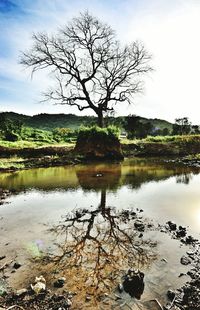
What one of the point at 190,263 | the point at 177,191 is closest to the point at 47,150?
the point at 177,191

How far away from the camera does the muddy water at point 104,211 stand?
15.8 feet

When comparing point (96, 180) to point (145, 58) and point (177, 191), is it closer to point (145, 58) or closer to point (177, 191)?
point (177, 191)

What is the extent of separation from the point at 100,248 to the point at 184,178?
9.31 m

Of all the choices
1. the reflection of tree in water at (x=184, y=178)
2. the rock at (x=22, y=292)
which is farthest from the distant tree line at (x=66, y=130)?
the rock at (x=22, y=292)

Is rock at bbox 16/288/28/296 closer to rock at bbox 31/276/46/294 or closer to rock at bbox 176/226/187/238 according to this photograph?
rock at bbox 31/276/46/294

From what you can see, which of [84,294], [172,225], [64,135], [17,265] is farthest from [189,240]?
[64,135]

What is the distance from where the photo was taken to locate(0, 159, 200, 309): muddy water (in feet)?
15.8

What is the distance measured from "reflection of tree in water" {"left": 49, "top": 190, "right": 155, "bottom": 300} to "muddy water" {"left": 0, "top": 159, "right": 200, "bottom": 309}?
2 cm

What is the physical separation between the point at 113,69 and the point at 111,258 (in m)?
27.5

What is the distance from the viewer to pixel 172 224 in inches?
260

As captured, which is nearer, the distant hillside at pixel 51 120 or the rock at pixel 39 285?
the rock at pixel 39 285

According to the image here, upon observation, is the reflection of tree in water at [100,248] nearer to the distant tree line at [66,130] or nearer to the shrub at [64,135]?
the distant tree line at [66,130]

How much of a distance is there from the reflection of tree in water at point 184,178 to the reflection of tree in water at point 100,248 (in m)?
5.93

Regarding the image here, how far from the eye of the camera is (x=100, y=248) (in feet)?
17.8
